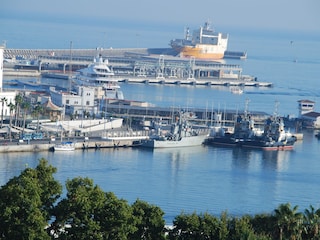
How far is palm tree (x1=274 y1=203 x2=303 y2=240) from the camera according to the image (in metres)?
8.48

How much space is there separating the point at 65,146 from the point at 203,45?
23.3 metres

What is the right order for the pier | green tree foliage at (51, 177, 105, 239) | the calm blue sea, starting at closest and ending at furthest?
1. green tree foliage at (51, 177, 105, 239)
2. the calm blue sea
3. the pier

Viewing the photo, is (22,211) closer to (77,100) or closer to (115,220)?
(115,220)

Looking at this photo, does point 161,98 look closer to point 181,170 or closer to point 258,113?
point 258,113

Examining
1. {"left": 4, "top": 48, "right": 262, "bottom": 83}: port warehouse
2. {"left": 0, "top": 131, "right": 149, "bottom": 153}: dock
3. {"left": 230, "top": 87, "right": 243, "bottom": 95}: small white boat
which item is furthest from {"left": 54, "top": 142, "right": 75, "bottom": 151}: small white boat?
{"left": 4, "top": 48, "right": 262, "bottom": 83}: port warehouse

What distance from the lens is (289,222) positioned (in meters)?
8.49

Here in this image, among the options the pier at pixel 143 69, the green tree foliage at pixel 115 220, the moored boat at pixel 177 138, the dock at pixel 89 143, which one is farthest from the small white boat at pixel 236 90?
the green tree foliage at pixel 115 220

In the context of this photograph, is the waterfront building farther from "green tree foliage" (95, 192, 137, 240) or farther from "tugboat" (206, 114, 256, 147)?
"green tree foliage" (95, 192, 137, 240)

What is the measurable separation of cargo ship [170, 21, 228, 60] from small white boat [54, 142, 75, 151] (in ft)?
71.6

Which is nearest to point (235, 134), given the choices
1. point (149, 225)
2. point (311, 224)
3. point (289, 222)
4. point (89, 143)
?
point (89, 143)

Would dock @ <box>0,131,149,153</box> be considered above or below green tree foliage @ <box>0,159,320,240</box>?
above

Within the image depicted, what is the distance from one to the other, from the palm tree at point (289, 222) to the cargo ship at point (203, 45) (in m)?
29.4

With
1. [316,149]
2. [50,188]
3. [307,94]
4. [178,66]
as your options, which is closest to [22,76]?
[178,66]

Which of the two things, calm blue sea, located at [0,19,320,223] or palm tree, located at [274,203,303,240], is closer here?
palm tree, located at [274,203,303,240]
